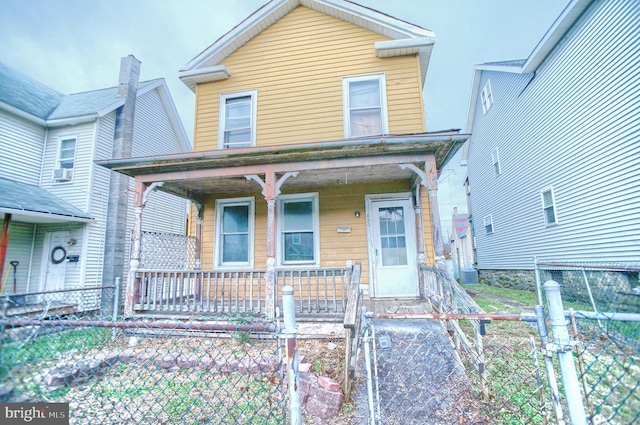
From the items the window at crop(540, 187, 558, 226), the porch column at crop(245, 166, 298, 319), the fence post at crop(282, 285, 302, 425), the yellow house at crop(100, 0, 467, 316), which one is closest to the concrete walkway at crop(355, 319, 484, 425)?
the fence post at crop(282, 285, 302, 425)

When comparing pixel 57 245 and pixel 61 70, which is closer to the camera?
pixel 57 245

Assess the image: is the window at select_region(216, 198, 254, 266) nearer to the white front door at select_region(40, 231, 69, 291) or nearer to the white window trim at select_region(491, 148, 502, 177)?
the white front door at select_region(40, 231, 69, 291)

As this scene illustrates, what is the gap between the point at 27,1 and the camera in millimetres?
12406

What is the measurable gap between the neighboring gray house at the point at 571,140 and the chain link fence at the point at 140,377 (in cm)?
839

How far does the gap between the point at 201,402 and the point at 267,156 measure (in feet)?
12.9

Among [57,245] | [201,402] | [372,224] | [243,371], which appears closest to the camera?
[201,402]

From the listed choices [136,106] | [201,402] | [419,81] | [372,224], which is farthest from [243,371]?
[136,106]

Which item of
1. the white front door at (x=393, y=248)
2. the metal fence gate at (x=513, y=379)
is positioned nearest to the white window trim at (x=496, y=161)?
the white front door at (x=393, y=248)

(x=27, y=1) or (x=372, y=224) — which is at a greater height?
(x=27, y=1)

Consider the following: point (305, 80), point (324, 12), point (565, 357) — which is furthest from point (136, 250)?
point (324, 12)

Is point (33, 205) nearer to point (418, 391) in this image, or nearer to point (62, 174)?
point (62, 174)

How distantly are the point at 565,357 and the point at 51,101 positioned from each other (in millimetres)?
16898

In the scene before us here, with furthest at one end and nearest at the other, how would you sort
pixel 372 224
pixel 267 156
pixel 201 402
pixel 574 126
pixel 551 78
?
1. pixel 551 78
2. pixel 574 126
3. pixel 372 224
4. pixel 267 156
5. pixel 201 402

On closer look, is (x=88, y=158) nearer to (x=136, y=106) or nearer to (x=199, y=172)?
(x=136, y=106)
